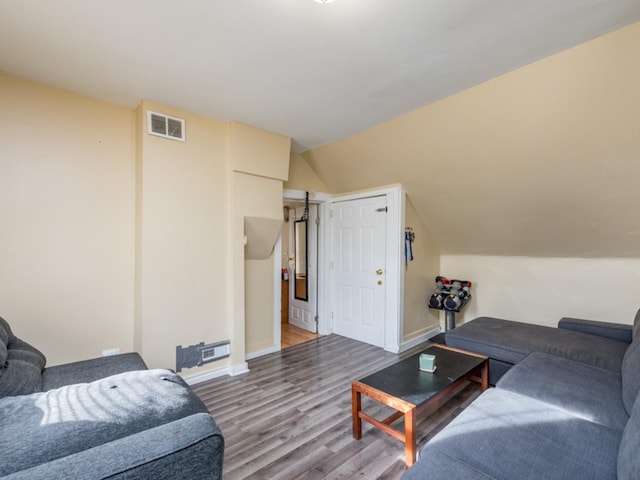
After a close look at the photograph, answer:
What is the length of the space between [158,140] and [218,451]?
2512 millimetres

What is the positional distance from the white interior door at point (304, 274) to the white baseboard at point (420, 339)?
1.31 meters

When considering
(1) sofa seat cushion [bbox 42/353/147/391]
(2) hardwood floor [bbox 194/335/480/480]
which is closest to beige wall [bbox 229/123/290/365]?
(2) hardwood floor [bbox 194/335/480/480]

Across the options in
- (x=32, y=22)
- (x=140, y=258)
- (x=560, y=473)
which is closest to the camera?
(x=560, y=473)

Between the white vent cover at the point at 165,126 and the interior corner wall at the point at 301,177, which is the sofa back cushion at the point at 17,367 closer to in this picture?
the white vent cover at the point at 165,126

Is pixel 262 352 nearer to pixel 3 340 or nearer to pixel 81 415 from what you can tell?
pixel 3 340

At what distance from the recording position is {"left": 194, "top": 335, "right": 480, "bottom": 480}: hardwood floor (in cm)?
176

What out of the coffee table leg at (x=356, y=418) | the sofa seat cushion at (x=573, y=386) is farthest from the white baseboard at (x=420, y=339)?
the coffee table leg at (x=356, y=418)

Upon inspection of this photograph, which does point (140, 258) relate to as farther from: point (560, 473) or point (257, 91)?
point (560, 473)

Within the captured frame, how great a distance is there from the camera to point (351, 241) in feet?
13.4

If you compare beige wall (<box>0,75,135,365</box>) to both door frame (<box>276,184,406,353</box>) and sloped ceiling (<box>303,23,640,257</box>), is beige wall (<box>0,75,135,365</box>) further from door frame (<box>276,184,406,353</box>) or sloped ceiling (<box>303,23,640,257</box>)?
sloped ceiling (<box>303,23,640,257</box>)

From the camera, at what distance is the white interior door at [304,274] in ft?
14.5

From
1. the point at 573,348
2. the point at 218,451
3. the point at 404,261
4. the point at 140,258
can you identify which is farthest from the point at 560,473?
the point at 140,258

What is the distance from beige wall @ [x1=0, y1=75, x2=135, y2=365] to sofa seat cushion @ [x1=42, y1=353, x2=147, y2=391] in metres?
0.57

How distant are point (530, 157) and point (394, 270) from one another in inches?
69.6
